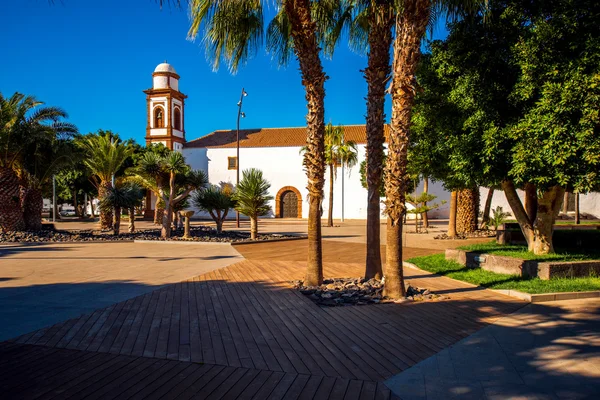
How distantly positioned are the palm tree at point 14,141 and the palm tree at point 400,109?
15061 mm

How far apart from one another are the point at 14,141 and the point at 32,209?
3.33m

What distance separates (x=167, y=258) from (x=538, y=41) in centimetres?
1009

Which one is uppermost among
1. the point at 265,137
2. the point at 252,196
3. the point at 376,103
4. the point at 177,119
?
the point at 177,119

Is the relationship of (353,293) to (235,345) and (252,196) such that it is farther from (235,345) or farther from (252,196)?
(252,196)

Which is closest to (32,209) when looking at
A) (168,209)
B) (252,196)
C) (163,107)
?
(168,209)

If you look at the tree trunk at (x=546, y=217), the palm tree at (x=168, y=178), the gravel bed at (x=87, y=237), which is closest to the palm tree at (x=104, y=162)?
the gravel bed at (x=87, y=237)

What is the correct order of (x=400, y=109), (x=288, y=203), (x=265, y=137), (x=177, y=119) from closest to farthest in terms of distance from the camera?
(x=400, y=109)
(x=288, y=203)
(x=265, y=137)
(x=177, y=119)

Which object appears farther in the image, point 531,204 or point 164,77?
point 164,77

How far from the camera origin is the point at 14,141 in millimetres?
16734

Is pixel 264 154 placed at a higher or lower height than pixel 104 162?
higher

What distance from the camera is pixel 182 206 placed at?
19.6 meters

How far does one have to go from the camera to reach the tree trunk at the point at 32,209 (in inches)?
733

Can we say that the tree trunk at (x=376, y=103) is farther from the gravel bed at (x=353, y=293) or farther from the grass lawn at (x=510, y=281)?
the grass lawn at (x=510, y=281)

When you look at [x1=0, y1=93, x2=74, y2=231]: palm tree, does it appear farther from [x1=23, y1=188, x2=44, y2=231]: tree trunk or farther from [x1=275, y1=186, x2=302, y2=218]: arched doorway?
[x1=275, y1=186, x2=302, y2=218]: arched doorway
